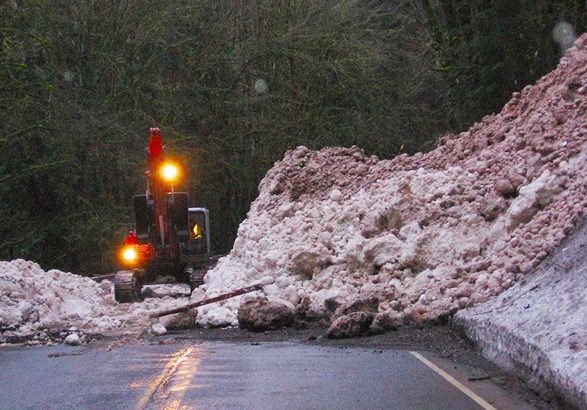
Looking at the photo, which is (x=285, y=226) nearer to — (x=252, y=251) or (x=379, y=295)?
(x=252, y=251)

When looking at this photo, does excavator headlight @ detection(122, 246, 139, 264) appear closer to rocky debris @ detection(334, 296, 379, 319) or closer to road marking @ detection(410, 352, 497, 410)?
rocky debris @ detection(334, 296, 379, 319)

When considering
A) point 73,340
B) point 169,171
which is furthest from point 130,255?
point 73,340

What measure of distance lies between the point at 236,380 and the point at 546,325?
3323 mm

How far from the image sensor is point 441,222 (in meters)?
19.6

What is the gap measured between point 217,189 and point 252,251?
18.6 m

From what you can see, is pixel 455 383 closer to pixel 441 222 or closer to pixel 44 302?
pixel 441 222

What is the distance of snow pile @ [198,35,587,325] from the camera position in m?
17.2

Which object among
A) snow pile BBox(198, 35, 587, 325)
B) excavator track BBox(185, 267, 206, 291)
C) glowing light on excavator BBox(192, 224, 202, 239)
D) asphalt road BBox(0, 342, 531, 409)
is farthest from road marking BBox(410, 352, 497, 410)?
glowing light on excavator BBox(192, 224, 202, 239)

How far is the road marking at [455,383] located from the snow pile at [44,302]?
7.69 m

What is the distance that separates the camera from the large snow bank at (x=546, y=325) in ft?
33.8

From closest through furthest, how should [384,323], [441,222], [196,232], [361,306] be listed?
[384,323], [361,306], [441,222], [196,232]

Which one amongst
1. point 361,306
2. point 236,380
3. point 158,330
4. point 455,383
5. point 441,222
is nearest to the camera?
point 455,383

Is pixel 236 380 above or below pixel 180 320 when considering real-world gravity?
below

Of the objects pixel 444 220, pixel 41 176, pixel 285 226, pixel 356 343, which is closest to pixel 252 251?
pixel 285 226
